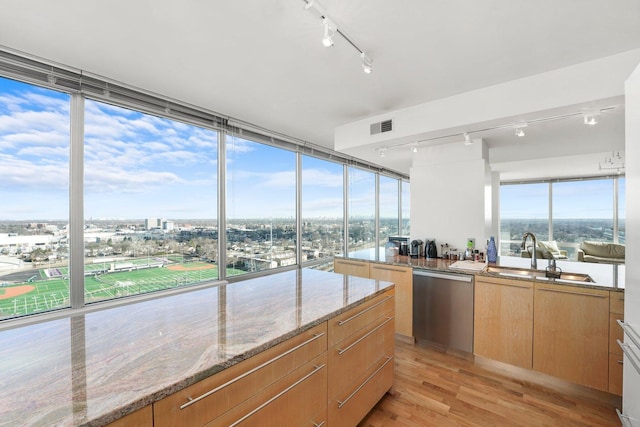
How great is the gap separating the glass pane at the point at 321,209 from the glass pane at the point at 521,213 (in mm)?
5236

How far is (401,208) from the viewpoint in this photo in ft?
22.0

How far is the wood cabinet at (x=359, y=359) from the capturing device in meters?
1.49

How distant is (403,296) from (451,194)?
56.9 inches

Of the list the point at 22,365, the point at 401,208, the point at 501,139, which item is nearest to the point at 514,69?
the point at 501,139

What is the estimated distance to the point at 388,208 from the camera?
621 centimetres

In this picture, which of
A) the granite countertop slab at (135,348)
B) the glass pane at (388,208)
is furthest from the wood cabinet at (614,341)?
the glass pane at (388,208)

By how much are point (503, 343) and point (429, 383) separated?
2.55ft

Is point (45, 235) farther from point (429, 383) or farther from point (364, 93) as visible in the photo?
point (429, 383)

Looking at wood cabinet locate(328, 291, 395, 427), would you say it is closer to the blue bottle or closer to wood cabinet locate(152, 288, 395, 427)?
wood cabinet locate(152, 288, 395, 427)

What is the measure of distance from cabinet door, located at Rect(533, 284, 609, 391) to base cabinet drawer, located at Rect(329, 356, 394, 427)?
52.1 inches

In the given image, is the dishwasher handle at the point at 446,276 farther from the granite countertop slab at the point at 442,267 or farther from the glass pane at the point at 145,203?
the glass pane at the point at 145,203

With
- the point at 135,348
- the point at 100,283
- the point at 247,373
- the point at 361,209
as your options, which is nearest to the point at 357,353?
the point at 247,373

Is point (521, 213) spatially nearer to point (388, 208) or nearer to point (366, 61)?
point (388, 208)

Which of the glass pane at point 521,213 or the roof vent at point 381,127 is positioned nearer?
A: the roof vent at point 381,127
